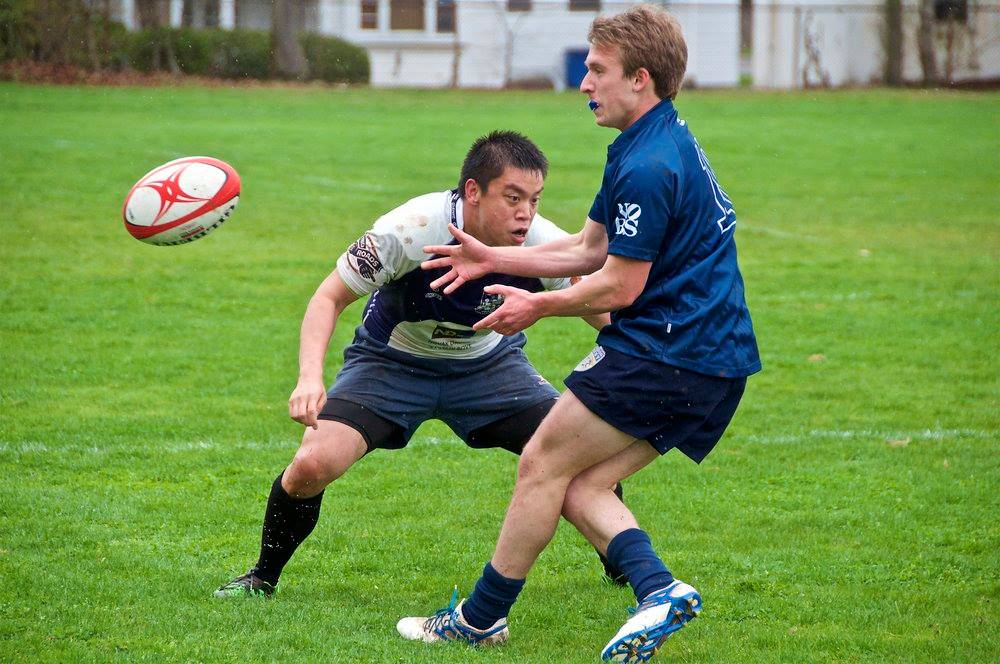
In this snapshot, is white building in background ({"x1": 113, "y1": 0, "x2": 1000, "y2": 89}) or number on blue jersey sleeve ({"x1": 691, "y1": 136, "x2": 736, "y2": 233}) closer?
number on blue jersey sleeve ({"x1": 691, "y1": 136, "x2": 736, "y2": 233})

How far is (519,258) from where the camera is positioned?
13.7 ft

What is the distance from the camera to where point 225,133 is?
22109mm

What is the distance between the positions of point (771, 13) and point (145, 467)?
3387 centimetres

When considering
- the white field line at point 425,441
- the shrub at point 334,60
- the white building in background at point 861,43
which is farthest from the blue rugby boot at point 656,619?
the white building in background at point 861,43

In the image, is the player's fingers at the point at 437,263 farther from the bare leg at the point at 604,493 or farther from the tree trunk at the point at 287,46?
the tree trunk at the point at 287,46

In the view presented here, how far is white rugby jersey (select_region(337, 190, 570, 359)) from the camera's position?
455 centimetres

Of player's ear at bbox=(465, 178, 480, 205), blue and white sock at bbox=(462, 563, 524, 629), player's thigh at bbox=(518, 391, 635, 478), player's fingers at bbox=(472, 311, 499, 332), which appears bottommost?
blue and white sock at bbox=(462, 563, 524, 629)

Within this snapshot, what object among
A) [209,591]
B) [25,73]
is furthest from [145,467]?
[25,73]

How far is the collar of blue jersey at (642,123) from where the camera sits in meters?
3.96

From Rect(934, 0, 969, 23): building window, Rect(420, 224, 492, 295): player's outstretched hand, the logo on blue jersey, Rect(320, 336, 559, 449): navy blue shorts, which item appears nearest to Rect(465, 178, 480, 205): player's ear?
Rect(420, 224, 492, 295): player's outstretched hand

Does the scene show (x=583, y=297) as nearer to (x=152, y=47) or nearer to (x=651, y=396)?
(x=651, y=396)

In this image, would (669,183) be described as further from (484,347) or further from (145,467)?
(145,467)

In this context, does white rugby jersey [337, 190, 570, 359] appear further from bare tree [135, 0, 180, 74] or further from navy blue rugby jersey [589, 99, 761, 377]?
bare tree [135, 0, 180, 74]

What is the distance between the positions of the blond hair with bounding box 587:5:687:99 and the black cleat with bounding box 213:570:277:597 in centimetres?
239
